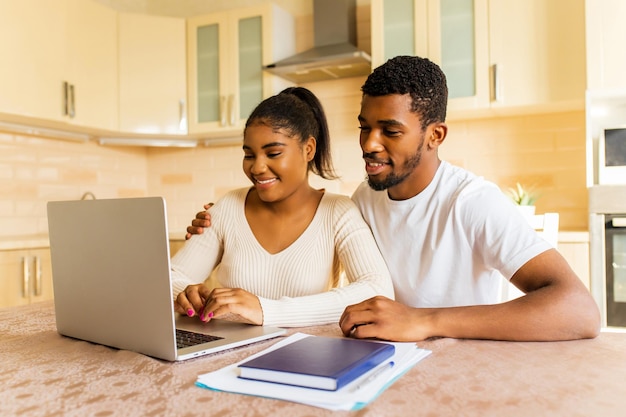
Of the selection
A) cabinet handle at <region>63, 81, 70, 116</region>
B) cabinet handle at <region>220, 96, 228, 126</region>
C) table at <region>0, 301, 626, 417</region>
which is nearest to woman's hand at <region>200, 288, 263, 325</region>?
table at <region>0, 301, 626, 417</region>

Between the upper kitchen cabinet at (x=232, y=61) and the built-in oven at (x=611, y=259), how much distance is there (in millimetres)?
1926

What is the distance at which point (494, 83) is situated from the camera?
2820 millimetres

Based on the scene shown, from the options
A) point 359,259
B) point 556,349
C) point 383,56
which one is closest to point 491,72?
point 383,56

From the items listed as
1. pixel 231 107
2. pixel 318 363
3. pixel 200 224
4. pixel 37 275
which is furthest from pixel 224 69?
pixel 318 363

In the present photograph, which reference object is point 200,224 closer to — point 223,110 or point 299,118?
point 299,118

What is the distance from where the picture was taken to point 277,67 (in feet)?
10.7

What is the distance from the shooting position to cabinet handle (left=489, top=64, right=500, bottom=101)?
2.81 meters

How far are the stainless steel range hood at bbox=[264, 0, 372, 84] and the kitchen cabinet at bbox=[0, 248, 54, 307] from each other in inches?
63.3

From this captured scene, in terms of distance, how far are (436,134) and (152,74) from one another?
2571 mm

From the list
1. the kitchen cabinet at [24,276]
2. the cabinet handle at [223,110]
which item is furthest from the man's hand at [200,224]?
the cabinet handle at [223,110]

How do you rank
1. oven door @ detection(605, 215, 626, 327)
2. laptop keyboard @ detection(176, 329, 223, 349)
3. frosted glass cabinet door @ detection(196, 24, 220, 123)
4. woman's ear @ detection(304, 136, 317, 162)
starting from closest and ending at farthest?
laptop keyboard @ detection(176, 329, 223, 349) → woman's ear @ detection(304, 136, 317, 162) → oven door @ detection(605, 215, 626, 327) → frosted glass cabinet door @ detection(196, 24, 220, 123)

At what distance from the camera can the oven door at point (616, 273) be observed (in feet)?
8.07

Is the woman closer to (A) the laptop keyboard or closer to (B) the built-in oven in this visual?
(A) the laptop keyboard

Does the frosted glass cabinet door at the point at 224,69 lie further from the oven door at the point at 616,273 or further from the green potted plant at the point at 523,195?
the oven door at the point at 616,273
